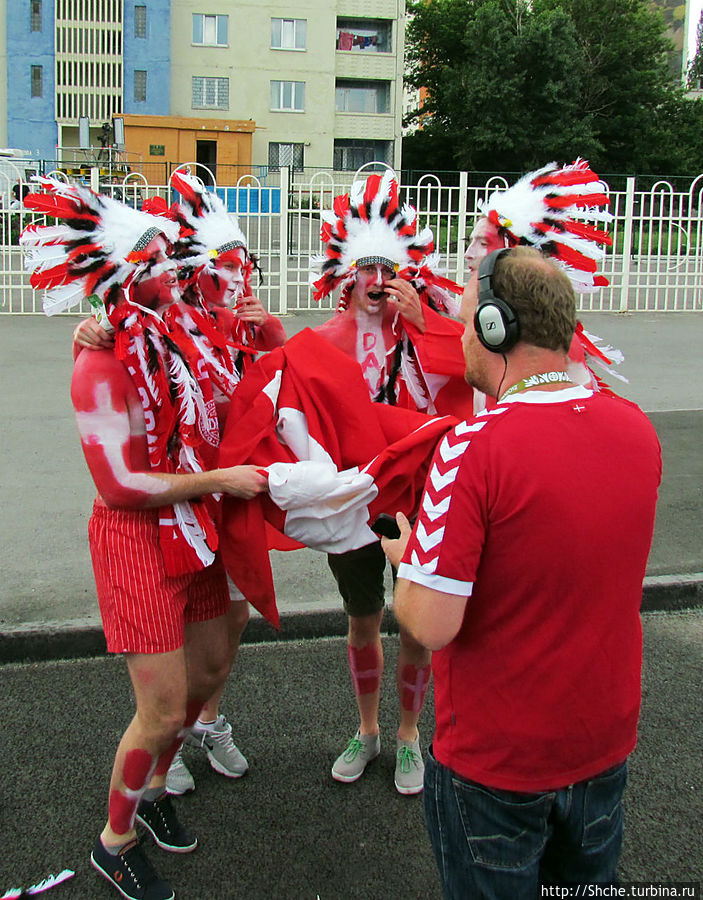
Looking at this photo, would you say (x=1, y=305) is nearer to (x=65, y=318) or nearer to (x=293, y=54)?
(x=65, y=318)

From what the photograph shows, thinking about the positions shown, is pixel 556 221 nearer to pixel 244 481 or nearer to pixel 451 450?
pixel 244 481

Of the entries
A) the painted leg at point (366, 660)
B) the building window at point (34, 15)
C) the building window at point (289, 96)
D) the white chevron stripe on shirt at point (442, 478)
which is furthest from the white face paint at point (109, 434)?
the building window at point (34, 15)

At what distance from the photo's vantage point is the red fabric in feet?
8.44

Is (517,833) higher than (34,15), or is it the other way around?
(34,15)

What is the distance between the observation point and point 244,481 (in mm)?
2500

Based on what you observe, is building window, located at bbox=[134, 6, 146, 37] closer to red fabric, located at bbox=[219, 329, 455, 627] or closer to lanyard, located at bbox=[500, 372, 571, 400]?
red fabric, located at bbox=[219, 329, 455, 627]

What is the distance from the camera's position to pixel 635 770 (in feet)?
10.8

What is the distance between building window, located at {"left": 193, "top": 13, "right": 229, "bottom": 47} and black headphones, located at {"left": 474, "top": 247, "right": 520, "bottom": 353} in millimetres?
49331

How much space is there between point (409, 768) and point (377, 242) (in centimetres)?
195

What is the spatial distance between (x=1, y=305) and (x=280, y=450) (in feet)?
42.0

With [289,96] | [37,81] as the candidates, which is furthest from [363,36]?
[37,81]

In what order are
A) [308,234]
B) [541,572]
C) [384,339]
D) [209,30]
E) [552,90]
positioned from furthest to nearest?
[209,30] → [552,90] → [308,234] → [384,339] → [541,572]

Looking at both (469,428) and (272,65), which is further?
(272,65)

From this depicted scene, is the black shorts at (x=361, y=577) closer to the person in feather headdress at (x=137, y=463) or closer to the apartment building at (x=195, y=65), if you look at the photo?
the person in feather headdress at (x=137, y=463)
